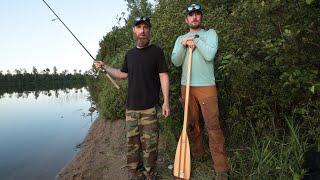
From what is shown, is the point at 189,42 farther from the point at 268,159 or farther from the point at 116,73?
the point at 268,159

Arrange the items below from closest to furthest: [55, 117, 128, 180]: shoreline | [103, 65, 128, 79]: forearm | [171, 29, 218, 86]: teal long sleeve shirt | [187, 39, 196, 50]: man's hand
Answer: [171, 29, 218, 86]: teal long sleeve shirt → [187, 39, 196, 50]: man's hand → [103, 65, 128, 79]: forearm → [55, 117, 128, 180]: shoreline

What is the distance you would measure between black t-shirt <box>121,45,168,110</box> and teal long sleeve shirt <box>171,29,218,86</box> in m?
0.28

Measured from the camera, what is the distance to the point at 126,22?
17.8 meters

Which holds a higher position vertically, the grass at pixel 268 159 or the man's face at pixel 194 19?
the man's face at pixel 194 19

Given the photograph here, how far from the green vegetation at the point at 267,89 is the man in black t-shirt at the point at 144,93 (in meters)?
0.88

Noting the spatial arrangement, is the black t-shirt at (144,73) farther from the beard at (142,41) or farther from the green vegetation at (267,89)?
the green vegetation at (267,89)

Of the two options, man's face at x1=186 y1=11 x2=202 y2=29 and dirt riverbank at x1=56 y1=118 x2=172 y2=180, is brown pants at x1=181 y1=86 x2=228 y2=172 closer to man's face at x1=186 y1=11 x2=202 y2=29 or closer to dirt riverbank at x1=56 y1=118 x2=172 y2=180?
man's face at x1=186 y1=11 x2=202 y2=29

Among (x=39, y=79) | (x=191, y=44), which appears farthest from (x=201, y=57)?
(x=39, y=79)

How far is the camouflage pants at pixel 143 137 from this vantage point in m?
5.56

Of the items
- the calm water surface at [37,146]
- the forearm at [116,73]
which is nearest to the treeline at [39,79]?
the calm water surface at [37,146]

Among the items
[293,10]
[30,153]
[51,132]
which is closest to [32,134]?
[51,132]

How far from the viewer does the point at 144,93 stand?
5.46 m

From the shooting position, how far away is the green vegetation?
483 cm

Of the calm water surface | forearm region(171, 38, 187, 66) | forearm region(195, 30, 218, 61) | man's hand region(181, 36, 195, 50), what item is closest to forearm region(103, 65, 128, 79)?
forearm region(171, 38, 187, 66)
